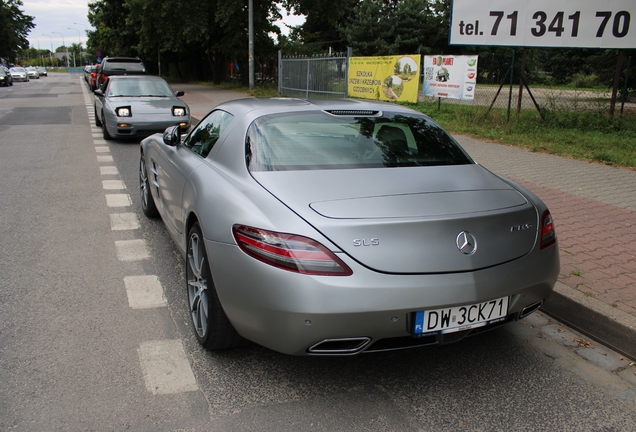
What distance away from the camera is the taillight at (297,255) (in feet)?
8.13

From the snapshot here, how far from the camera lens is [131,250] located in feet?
16.8

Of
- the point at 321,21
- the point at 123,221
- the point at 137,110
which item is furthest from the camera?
the point at 321,21

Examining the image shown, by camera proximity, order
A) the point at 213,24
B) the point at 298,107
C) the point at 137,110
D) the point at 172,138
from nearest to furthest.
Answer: the point at 298,107, the point at 172,138, the point at 137,110, the point at 213,24

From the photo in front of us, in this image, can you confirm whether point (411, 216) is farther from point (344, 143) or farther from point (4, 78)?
point (4, 78)

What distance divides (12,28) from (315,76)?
97024 millimetres

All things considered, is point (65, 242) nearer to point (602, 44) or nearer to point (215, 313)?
point (215, 313)

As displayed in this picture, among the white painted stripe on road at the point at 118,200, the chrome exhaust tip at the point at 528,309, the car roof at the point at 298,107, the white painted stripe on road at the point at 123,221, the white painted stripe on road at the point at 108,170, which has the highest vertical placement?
the car roof at the point at 298,107

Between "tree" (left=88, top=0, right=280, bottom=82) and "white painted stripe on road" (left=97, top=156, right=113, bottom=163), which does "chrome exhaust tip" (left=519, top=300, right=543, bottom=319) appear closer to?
"white painted stripe on road" (left=97, top=156, right=113, bottom=163)

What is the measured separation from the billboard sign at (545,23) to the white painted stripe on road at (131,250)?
1056 cm

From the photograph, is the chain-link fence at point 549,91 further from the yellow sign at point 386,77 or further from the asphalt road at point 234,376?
the asphalt road at point 234,376

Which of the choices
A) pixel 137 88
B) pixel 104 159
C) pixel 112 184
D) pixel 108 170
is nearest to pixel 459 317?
pixel 112 184

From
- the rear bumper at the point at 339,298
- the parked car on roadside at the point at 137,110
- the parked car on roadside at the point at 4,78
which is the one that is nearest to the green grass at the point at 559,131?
the parked car on roadside at the point at 137,110

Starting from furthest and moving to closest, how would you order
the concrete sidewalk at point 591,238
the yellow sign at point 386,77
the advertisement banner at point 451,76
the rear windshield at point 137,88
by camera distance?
the yellow sign at point 386,77
the advertisement banner at point 451,76
the rear windshield at point 137,88
the concrete sidewalk at point 591,238

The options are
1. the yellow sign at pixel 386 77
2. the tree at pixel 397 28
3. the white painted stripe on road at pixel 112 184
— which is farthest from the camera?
the tree at pixel 397 28
